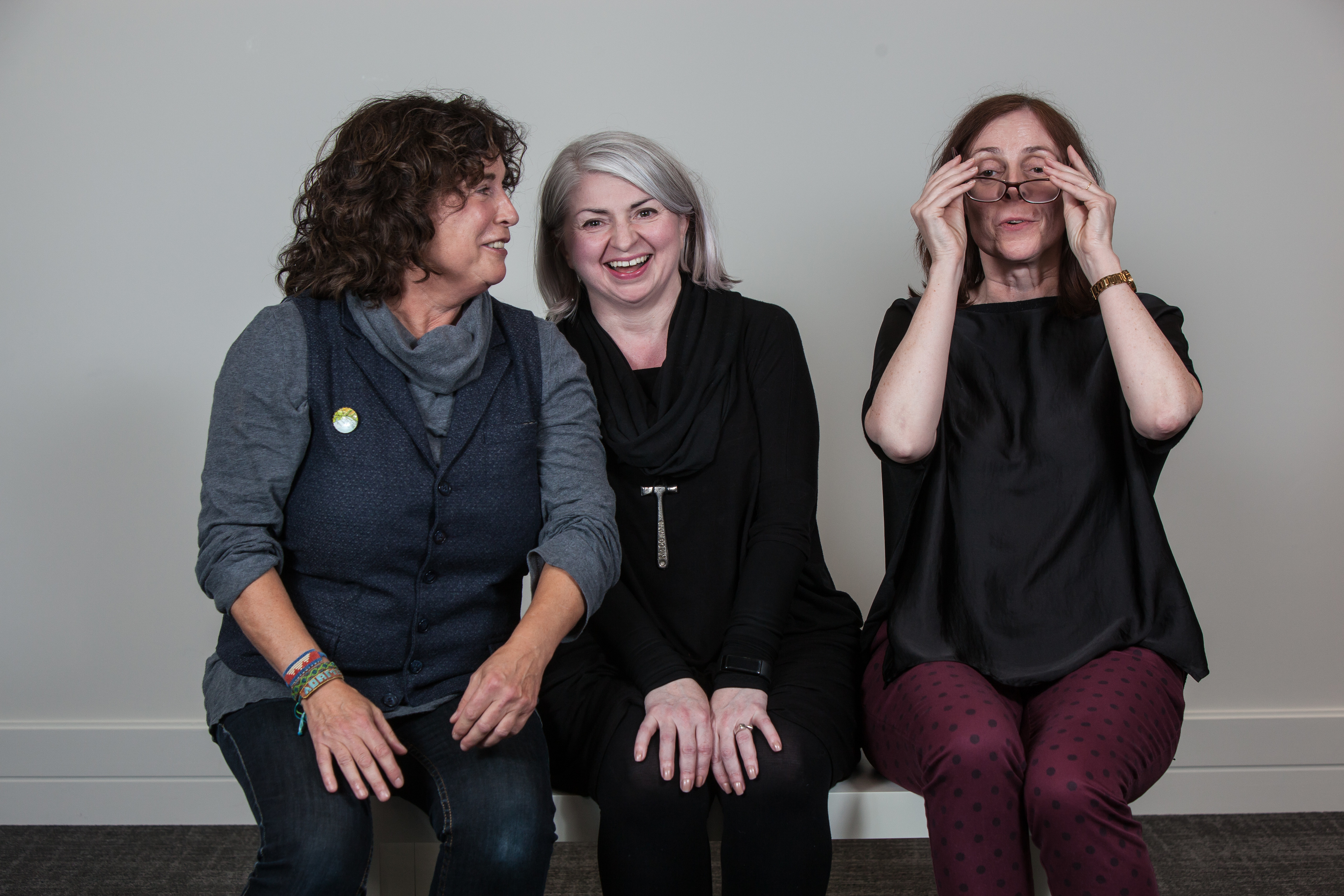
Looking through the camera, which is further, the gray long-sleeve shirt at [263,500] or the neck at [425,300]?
the neck at [425,300]

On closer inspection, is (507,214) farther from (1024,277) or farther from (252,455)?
(1024,277)

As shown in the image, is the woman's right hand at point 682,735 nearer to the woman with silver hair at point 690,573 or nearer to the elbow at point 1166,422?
the woman with silver hair at point 690,573

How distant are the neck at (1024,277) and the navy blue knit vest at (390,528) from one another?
94cm

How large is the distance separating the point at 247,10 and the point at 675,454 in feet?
6.01

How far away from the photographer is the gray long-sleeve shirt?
1.54 metres

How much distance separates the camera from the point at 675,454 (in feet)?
6.23

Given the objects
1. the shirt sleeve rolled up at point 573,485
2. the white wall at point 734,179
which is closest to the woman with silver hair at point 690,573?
the shirt sleeve rolled up at point 573,485

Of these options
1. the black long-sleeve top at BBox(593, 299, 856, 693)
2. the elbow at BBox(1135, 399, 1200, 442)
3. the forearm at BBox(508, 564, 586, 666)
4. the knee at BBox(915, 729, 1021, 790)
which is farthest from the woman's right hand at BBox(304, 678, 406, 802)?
the elbow at BBox(1135, 399, 1200, 442)

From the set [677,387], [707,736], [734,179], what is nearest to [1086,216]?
[677,387]

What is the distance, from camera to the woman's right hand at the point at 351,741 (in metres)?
1.43

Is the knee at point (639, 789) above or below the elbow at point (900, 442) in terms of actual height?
below

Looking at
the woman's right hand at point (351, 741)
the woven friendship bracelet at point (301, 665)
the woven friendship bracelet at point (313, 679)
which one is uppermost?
the woven friendship bracelet at point (301, 665)

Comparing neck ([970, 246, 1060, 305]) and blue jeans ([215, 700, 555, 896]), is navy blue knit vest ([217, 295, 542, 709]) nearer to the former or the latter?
blue jeans ([215, 700, 555, 896])

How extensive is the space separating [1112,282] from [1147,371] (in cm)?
16
